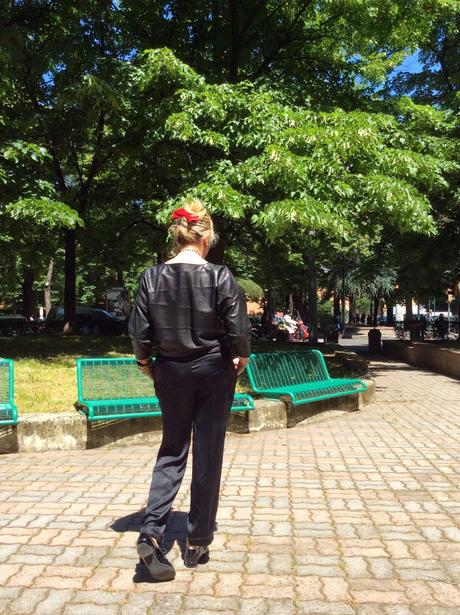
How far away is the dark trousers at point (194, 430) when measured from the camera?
3260 millimetres

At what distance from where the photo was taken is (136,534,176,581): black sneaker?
10.6 ft

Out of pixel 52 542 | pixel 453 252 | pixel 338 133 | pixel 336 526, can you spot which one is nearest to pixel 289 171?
pixel 338 133

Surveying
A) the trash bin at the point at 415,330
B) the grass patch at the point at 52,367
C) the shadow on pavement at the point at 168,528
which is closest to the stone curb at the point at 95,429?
the grass patch at the point at 52,367

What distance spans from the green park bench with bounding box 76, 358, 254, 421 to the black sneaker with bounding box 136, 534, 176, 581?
3.38 meters

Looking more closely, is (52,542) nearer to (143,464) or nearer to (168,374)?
(168,374)

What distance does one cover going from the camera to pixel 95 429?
663 cm

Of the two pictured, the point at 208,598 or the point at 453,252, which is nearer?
the point at 208,598

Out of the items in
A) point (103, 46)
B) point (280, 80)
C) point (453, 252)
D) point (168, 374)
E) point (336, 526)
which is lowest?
point (336, 526)

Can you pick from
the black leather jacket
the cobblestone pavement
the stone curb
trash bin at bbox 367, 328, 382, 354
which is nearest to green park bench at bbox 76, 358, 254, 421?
the stone curb

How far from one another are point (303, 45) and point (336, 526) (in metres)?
12.9

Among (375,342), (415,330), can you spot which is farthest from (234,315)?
(415,330)

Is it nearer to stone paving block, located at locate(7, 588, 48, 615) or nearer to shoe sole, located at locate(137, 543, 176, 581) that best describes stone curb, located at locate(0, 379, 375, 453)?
stone paving block, located at locate(7, 588, 48, 615)

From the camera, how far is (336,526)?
4.18 m

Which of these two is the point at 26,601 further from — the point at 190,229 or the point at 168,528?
the point at 190,229
